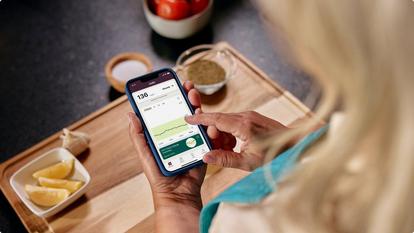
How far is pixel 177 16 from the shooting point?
1.05 metres

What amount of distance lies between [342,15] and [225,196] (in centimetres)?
26

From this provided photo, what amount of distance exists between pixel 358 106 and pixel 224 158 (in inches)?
15.7

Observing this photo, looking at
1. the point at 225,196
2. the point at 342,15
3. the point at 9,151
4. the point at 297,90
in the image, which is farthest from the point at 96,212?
the point at 342,15

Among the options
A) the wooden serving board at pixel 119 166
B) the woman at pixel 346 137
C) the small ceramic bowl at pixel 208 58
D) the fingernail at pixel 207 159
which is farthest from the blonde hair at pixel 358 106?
the small ceramic bowl at pixel 208 58

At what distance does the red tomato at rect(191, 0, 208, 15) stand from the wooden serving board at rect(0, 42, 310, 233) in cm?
11

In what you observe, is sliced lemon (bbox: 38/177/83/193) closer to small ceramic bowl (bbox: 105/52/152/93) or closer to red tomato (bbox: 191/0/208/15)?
small ceramic bowl (bbox: 105/52/152/93)

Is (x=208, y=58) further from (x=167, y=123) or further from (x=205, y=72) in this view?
(x=167, y=123)

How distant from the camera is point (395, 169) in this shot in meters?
0.40

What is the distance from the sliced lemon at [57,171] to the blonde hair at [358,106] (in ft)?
1.65

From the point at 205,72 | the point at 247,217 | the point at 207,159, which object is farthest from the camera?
the point at 205,72

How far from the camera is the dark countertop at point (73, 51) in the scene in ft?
3.38

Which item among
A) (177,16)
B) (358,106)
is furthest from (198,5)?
(358,106)

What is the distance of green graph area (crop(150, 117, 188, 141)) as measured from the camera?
814 mm

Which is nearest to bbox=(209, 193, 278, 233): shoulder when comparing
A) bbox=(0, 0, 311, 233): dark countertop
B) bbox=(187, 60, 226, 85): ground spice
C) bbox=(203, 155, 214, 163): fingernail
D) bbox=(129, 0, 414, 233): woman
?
bbox=(129, 0, 414, 233): woman
